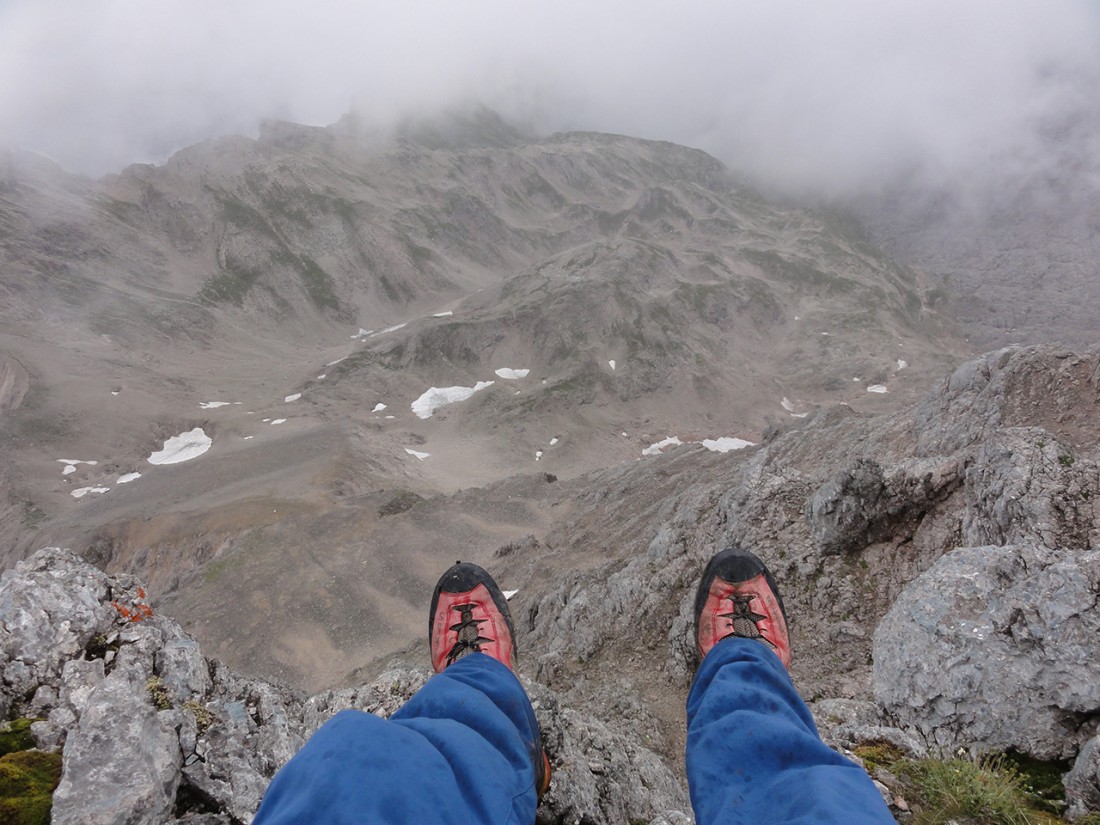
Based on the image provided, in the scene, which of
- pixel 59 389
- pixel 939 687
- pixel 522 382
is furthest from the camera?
pixel 522 382

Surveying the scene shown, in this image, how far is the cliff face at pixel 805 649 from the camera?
5.15 meters

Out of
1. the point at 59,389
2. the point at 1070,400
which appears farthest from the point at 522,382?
the point at 1070,400

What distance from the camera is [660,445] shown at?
266 ft

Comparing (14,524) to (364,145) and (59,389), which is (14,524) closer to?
(59,389)

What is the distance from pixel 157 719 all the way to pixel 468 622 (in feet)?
11.8

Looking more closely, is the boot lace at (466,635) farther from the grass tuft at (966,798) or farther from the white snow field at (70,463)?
the white snow field at (70,463)

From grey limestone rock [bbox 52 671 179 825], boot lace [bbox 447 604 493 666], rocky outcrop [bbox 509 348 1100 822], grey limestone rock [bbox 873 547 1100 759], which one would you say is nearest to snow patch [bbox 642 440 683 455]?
rocky outcrop [bbox 509 348 1100 822]

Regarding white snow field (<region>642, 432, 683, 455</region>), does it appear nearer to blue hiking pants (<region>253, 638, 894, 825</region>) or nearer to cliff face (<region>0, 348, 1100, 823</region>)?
cliff face (<region>0, 348, 1100, 823</region>)

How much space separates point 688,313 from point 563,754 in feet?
394

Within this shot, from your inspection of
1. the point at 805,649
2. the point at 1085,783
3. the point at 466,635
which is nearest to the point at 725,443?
the point at 805,649

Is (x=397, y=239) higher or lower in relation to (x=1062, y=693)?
higher

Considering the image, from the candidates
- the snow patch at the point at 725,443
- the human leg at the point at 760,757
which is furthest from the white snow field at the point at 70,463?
the human leg at the point at 760,757

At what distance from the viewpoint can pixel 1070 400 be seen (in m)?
13.5

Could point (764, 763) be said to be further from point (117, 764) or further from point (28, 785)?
point (28, 785)
